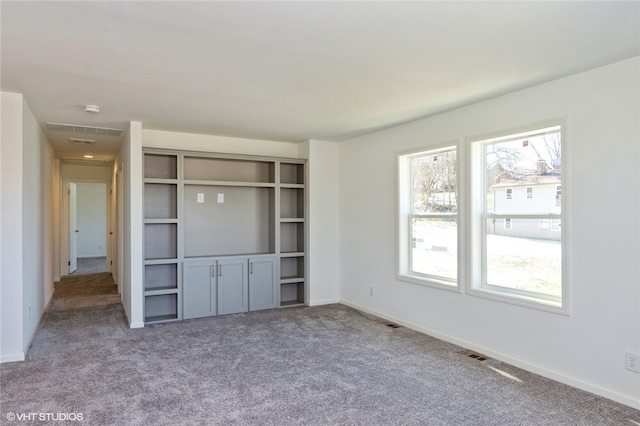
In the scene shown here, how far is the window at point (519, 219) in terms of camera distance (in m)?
3.25

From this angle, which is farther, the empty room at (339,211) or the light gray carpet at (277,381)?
the light gray carpet at (277,381)

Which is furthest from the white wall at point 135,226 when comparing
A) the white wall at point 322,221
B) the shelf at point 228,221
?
the white wall at point 322,221

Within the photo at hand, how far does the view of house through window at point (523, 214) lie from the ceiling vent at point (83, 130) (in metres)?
4.35

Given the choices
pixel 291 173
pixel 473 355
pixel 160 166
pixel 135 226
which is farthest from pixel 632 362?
pixel 160 166

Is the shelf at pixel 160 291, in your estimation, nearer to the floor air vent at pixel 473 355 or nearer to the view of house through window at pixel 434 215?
the view of house through window at pixel 434 215

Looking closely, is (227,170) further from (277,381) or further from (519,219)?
(519,219)

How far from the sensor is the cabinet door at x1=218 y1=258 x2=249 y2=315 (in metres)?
5.18

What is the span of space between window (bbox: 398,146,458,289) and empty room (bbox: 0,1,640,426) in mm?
28

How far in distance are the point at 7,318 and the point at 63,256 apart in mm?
5486

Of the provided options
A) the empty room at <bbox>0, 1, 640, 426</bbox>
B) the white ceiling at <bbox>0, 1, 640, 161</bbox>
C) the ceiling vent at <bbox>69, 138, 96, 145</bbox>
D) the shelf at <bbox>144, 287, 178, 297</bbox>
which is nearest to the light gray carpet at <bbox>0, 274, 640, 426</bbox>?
the empty room at <bbox>0, 1, 640, 426</bbox>

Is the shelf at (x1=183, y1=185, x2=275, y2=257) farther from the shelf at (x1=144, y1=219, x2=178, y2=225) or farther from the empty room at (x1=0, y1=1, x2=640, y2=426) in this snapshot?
the shelf at (x1=144, y1=219, x2=178, y2=225)

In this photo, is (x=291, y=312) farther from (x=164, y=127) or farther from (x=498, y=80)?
(x=498, y=80)

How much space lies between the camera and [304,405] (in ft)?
8.91

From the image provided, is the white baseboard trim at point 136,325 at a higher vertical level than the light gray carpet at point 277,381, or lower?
higher
